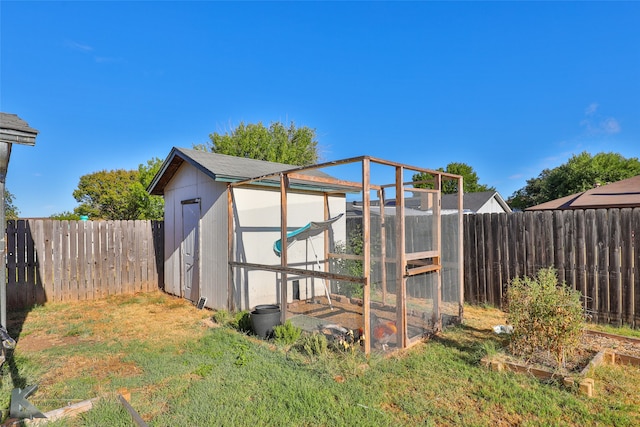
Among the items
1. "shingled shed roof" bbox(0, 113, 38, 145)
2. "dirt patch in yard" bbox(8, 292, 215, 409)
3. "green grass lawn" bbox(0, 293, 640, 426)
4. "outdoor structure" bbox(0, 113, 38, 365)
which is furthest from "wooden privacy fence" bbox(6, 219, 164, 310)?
"shingled shed roof" bbox(0, 113, 38, 145)

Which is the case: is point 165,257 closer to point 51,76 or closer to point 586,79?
point 51,76

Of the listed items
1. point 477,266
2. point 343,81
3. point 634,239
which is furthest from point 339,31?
point 634,239

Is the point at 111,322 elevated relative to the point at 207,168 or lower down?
lower down

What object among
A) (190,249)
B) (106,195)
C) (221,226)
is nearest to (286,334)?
(221,226)

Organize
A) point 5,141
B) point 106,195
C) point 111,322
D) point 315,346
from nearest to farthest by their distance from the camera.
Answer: point 5,141
point 315,346
point 111,322
point 106,195

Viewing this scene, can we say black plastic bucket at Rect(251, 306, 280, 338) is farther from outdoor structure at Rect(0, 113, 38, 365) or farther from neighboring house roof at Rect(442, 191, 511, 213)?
neighboring house roof at Rect(442, 191, 511, 213)

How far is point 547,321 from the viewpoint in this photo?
11.2 ft

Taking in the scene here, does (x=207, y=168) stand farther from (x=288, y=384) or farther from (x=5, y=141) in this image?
(x=288, y=384)

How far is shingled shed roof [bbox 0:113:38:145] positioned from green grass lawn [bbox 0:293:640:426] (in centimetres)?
234

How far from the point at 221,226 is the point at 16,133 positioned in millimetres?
3374

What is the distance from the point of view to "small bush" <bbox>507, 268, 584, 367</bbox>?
3357mm

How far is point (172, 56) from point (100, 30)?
11.1 feet

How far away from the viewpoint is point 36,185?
17875 millimetres

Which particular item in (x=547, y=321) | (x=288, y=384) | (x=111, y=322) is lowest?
(x=111, y=322)
